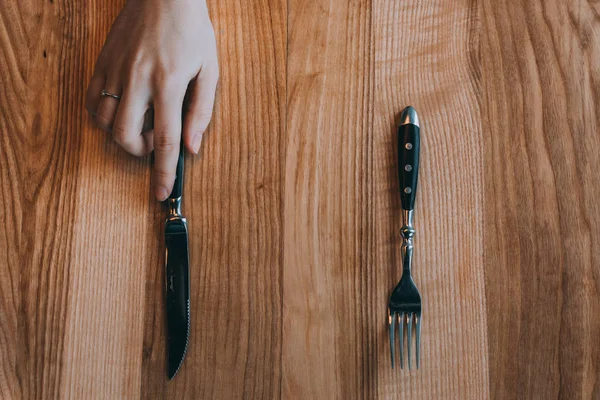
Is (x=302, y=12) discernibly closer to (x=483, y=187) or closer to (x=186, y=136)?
(x=186, y=136)

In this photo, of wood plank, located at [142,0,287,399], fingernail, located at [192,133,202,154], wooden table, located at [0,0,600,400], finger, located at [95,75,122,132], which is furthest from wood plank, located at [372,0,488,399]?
finger, located at [95,75,122,132]

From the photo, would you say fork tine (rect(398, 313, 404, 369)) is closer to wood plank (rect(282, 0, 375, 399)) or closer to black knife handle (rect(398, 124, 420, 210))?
wood plank (rect(282, 0, 375, 399))

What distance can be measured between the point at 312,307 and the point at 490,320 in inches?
9.4

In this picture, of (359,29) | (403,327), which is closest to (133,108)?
(359,29)

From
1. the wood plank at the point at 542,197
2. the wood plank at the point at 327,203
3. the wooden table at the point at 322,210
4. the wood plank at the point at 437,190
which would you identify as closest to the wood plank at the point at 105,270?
the wooden table at the point at 322,210

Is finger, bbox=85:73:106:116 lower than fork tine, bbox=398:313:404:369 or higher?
higher

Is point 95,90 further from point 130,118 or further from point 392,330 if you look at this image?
point 392,330

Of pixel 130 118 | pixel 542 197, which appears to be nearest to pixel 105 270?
pixel 130 118

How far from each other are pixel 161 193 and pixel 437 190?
38cm

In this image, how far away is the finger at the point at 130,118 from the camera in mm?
647

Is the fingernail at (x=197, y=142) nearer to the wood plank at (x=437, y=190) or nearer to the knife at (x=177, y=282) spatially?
the knife at (x=177, y=282)

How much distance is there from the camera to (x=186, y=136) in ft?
2.26

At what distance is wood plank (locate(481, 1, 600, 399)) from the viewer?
66 cm

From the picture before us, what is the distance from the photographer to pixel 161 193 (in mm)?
682
